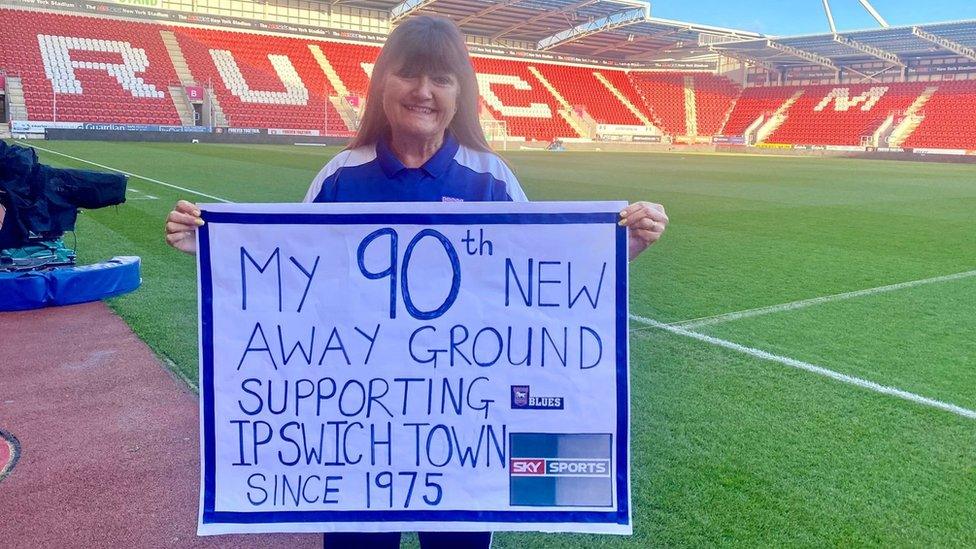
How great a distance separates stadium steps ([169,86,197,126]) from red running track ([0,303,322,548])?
32072 mm

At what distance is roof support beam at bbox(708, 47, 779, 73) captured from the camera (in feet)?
158

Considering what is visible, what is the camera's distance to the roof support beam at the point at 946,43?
38.5 meters

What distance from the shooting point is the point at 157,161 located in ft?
63.0

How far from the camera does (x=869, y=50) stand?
140 ft

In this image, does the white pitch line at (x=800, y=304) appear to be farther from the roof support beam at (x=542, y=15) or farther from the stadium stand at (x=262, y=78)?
the roof support beam at (x=542, y=15)

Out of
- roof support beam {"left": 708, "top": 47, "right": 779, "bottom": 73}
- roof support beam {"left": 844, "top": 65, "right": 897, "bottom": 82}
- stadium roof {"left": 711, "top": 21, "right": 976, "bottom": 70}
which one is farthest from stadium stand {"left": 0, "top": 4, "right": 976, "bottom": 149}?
stadium roof {"left": 711, "top": 21, "right": 976, "bottom": 70}

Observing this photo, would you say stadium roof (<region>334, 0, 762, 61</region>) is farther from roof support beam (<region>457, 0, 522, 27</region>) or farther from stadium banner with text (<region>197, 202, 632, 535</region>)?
stadium banner with text (<region>197, 202, 632, 535</region>)

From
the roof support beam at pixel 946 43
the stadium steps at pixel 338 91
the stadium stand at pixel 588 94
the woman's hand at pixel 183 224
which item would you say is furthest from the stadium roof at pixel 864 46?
the woman's hand at pixel 183 224

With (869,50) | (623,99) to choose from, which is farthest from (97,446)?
(623,99)

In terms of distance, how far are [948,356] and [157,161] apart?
61.8 ft

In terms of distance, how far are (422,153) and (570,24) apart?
153 ft

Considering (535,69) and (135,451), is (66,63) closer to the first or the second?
(535,69)

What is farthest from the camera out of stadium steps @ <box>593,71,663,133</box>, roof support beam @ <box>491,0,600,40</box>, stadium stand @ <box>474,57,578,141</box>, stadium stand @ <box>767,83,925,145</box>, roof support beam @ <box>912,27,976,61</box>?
stadium steps @ <box>593,71,663,133</box>

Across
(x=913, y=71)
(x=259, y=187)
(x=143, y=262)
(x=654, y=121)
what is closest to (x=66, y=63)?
(x=259, y=187)
